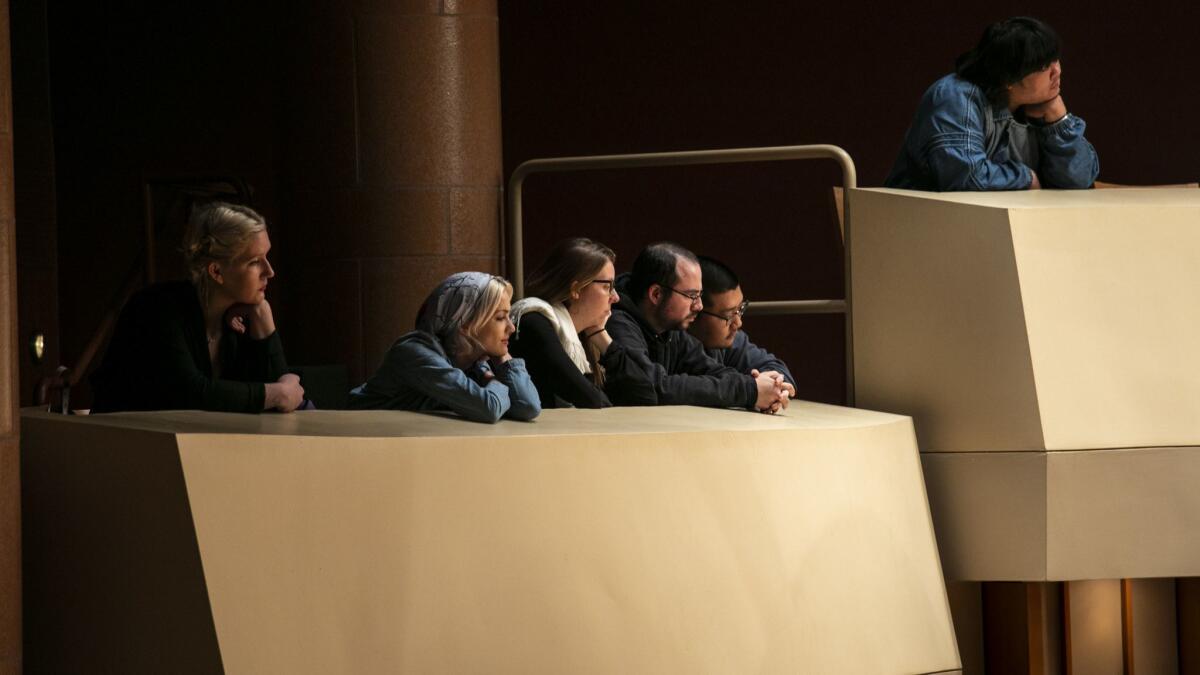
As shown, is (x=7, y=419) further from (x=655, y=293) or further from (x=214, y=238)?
(x=655, y=293)

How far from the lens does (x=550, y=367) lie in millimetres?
4367

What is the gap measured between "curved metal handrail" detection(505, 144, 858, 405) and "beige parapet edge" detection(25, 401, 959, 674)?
0.99 meters

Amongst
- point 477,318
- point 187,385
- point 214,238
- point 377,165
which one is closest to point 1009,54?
point 477,318

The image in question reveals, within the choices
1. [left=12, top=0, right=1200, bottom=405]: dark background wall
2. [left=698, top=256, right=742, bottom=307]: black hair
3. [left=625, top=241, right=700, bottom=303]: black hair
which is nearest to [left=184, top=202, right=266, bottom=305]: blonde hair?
[left=625, top=241, right=700, bottom=303]: black hair

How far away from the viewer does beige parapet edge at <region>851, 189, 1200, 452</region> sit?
15.3 ft

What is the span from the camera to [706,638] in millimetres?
3676

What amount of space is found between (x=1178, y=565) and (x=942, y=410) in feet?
2.59

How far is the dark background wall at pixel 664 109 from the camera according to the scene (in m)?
8.22

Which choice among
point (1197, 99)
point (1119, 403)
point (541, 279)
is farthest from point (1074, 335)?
point (1197, 99)

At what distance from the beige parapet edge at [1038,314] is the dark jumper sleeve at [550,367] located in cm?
103

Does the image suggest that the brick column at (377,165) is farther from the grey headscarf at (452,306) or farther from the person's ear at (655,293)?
the grey headscarf at (452,306)

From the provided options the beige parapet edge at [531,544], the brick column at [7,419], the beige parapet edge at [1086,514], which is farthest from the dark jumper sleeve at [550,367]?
the brick column at [7,419]

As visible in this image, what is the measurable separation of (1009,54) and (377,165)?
2.28 meters

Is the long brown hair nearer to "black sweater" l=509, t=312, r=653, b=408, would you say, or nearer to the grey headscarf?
"black sweater" l=509, t=312, r=653, b=408
